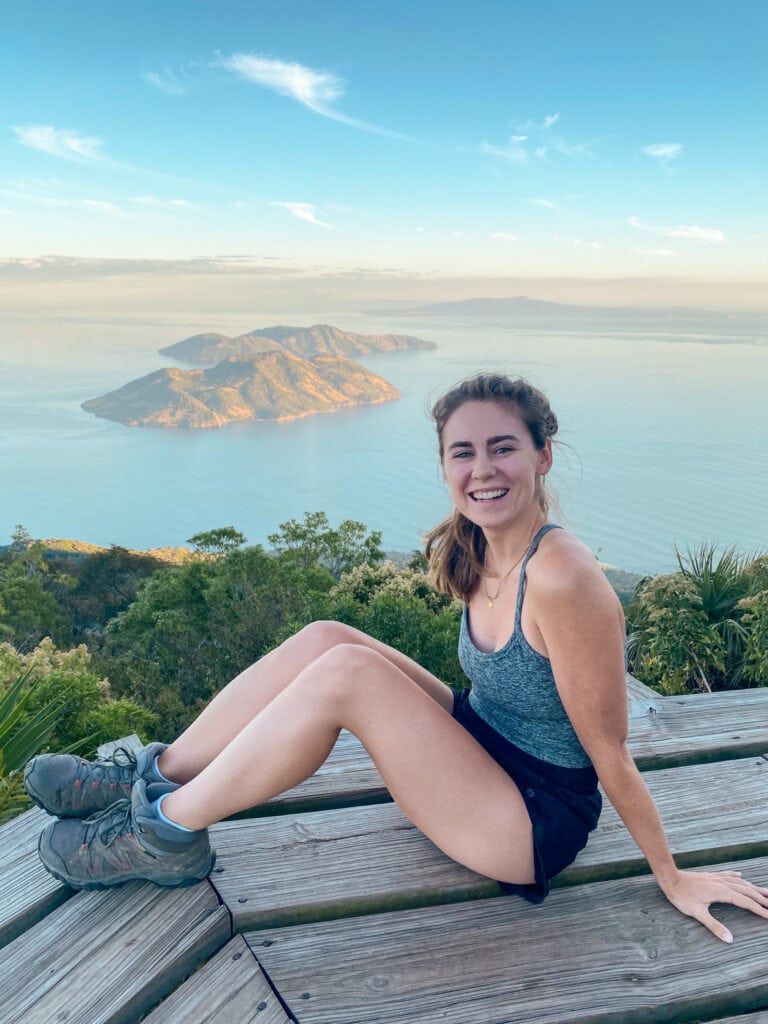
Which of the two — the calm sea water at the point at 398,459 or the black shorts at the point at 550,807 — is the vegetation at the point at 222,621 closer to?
the black shorts at the point at 550,807

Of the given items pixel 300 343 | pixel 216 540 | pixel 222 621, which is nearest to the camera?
pixel 222 621

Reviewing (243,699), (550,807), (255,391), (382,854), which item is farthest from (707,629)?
(255,391)

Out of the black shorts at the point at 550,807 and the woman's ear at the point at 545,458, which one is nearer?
the black shorts at the point at 550,807

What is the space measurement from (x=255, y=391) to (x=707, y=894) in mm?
96868

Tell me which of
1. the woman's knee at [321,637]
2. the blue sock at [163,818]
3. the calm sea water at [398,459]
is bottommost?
the calm sea water at [398,459]

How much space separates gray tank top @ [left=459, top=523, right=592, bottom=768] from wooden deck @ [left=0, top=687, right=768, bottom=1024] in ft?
0.89

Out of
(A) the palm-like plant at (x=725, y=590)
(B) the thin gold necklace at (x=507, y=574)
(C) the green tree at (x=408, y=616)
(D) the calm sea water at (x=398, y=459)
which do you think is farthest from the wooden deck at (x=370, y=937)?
(D) the calm sea water at (x=398, y=459)

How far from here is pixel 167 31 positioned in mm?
79062

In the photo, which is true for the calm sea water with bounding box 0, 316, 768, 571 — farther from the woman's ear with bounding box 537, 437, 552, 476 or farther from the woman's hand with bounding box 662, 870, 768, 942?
the woman's hand with bounding box 662, 870, 768, 942

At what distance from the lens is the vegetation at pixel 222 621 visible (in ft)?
10.5

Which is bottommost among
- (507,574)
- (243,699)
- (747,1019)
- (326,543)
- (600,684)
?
(326,543)

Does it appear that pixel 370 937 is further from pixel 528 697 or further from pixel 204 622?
pixel 204 622

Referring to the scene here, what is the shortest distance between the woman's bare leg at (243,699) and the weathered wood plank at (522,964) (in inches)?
16.2

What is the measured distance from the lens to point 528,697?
155 cm
